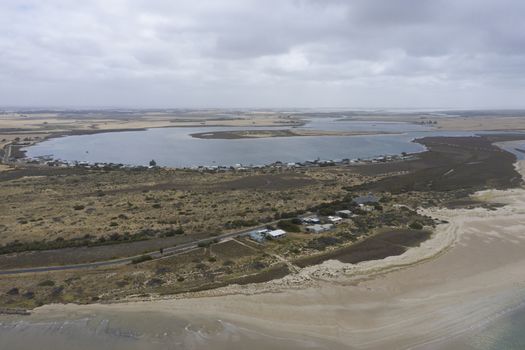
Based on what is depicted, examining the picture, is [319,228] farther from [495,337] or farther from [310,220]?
[495,337]

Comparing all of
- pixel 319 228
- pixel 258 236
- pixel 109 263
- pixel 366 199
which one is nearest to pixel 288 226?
pixel 319 228

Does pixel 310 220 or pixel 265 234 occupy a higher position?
pixel 310 220

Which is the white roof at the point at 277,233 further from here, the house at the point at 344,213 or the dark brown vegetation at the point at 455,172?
the dark brown vegetation at the point at 455,172

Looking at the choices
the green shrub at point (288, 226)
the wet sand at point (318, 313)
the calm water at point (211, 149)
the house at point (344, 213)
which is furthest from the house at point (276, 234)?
the calm water at point (211, 149)

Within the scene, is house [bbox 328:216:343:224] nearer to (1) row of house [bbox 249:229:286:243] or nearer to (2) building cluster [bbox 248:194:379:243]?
(2) building cluster [bbox 248:194:379:243]

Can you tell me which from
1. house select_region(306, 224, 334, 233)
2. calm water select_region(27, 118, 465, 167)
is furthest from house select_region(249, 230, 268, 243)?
calm water select_region(27, 118, 465, 167)

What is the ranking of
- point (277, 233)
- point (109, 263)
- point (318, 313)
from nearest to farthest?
point (318, 313) < point (109, 263) < point (277, 233)
